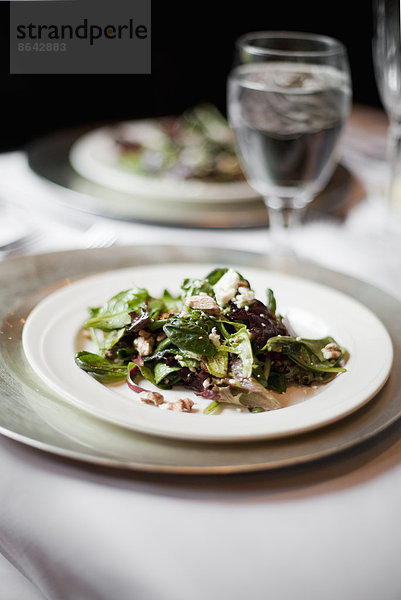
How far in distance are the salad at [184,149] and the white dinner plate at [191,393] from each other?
569 mm

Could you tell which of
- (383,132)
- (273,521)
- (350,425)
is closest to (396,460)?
(350,425)

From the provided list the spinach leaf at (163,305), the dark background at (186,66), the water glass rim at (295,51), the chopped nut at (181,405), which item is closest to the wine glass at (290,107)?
the water glass rim at (295,51)

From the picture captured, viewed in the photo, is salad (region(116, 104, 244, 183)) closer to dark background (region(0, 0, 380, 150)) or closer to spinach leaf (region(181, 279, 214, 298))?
spinach leaf (region(181, 279, 214, 298))

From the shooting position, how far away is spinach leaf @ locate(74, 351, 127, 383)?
31.4 inches

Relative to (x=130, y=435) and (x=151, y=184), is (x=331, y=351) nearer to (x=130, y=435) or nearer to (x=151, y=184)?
(x=130, y=435)

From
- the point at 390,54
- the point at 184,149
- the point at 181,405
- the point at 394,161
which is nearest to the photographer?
the point at 181,405

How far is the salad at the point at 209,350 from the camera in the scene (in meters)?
0.77

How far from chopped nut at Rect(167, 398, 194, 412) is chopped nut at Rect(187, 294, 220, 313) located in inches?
5.2

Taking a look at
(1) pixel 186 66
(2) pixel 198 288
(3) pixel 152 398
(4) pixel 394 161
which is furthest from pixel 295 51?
(1) pixel 186 66

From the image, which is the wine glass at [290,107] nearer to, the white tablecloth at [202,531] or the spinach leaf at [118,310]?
the spinach leaf at [118,310]

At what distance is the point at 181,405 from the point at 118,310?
19 cm

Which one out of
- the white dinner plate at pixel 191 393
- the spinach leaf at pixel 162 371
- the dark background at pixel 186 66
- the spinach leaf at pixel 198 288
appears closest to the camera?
the white dinner plate at pixel 191 393

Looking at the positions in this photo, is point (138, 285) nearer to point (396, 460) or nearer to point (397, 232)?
point (396, 460)

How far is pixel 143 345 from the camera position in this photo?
835 mm
